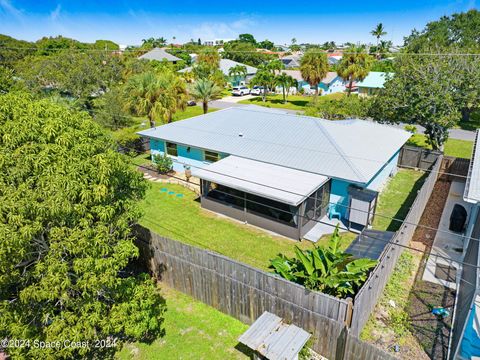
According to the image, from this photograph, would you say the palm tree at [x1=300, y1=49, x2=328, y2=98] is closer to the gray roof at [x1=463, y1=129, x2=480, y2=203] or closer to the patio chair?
the patio chair

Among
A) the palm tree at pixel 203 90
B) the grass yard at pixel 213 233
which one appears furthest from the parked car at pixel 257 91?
the grass yard at pixel 213 233

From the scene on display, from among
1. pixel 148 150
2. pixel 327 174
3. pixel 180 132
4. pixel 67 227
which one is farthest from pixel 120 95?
pixel 67 227

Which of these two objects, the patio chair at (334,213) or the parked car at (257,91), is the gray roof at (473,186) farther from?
the parked car at (257,91)

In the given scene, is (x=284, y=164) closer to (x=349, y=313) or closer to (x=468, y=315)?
(x=349, y=313)

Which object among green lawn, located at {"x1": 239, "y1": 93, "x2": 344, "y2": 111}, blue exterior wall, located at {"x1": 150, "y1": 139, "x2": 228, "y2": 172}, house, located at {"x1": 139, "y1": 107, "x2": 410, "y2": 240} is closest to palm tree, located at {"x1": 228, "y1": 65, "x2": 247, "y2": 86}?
green lawn, located at {"x1": 239, "y1": 93, "x2": 344, "y2": 111}

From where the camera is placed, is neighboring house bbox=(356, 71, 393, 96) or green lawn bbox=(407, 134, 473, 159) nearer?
green lawn bbox=(407, 134, 473, 159)
